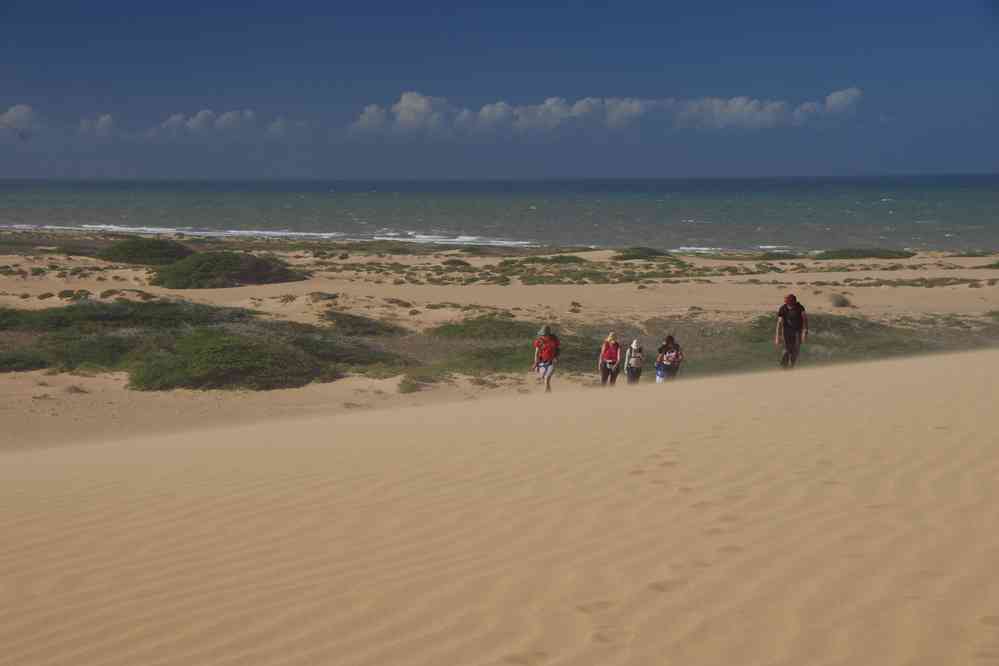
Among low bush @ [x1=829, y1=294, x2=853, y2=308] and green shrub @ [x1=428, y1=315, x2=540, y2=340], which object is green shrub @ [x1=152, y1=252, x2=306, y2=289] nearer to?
green shrub @ [x1=428, y1=315, x2=540, y2=340]

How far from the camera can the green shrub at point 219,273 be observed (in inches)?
1400

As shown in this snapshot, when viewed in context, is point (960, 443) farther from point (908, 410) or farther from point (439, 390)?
point (439, 390)

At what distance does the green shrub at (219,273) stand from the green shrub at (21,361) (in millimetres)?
14648

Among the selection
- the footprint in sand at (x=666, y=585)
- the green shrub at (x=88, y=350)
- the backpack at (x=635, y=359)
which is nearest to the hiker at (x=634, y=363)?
the backpack at (x=635, y=359)

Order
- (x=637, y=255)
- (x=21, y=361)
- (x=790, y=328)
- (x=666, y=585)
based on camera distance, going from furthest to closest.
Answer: (x=637, y=255) < (x=21, y=361) < (x=790, y=328) < (x=666, y=585)

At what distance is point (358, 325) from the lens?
87.8 ft

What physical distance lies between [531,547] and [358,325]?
68.3 feet

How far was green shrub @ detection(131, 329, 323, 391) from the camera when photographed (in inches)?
766

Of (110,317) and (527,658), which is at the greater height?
(527,658)

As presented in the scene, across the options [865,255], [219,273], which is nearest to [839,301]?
[219,273]

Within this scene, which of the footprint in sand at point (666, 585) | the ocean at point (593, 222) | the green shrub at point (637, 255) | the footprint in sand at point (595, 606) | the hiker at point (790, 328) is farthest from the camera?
the ocean at point (593, 222)

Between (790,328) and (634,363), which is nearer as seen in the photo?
(634,363)

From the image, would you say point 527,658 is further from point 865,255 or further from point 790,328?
point 865,255

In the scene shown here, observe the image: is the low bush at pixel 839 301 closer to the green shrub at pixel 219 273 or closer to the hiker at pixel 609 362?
the hiker at pixel 609 362
